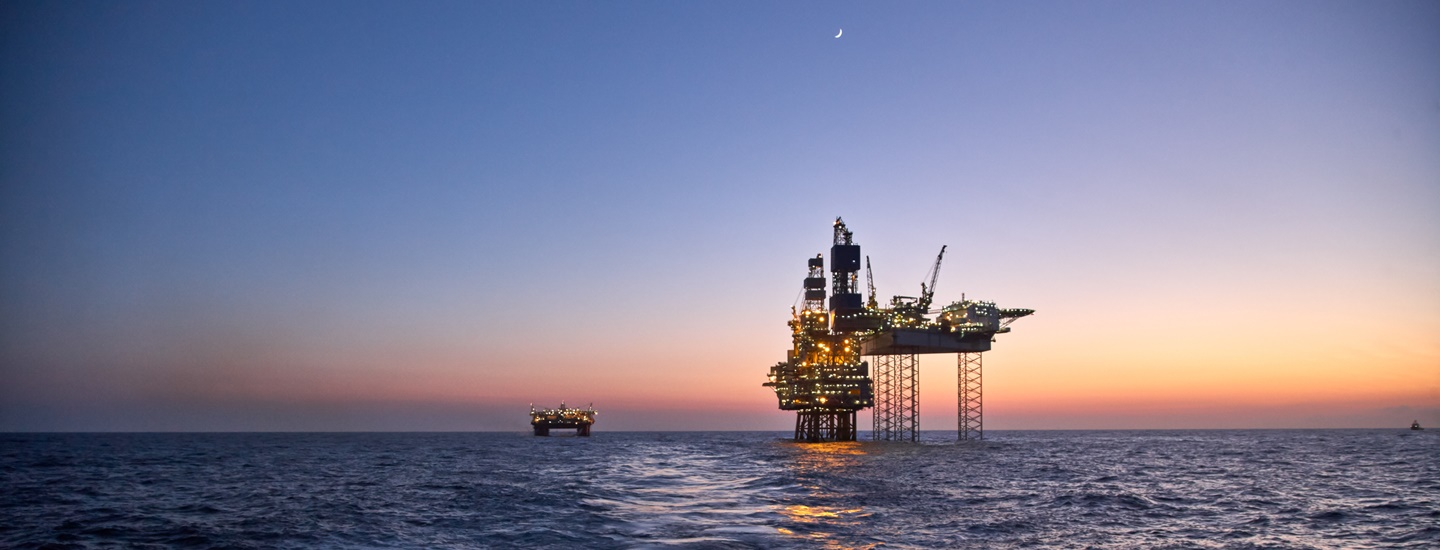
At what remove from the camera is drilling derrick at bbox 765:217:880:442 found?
119438 millimetres

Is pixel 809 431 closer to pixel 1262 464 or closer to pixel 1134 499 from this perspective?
pixel 1262 464

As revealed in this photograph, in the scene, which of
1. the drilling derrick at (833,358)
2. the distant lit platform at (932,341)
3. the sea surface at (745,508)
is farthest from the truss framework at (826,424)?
the sea surface at (745,508)

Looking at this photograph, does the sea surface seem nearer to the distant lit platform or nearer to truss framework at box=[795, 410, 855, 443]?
the distant lit platform

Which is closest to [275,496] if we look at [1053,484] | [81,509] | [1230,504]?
[81,509]

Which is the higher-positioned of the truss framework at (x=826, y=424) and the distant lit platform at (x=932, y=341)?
the distant lit platform at (x=932, y=341)

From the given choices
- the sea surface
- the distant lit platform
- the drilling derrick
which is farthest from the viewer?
the drilling derrick

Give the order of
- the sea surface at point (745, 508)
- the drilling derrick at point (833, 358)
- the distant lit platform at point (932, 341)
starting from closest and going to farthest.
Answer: the sea surface at point (745, 508) < the distant lit platform at point (932, 341) < the drilling derrick at point (833, 358)

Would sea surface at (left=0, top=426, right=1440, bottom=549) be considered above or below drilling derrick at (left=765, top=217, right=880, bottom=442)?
below

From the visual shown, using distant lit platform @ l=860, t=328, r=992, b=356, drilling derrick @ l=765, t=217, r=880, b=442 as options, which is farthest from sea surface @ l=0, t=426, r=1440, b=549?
drilling derrick @ l=765, t=217, r=880, b=442

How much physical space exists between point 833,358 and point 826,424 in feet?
59.0

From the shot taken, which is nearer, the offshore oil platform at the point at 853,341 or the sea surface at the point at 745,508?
the sea surface at the point at 745,508

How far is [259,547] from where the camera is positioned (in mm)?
30719

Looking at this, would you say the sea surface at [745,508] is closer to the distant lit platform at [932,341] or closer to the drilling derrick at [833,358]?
the distant lit platform at [932,341]

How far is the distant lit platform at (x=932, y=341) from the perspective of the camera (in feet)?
343
